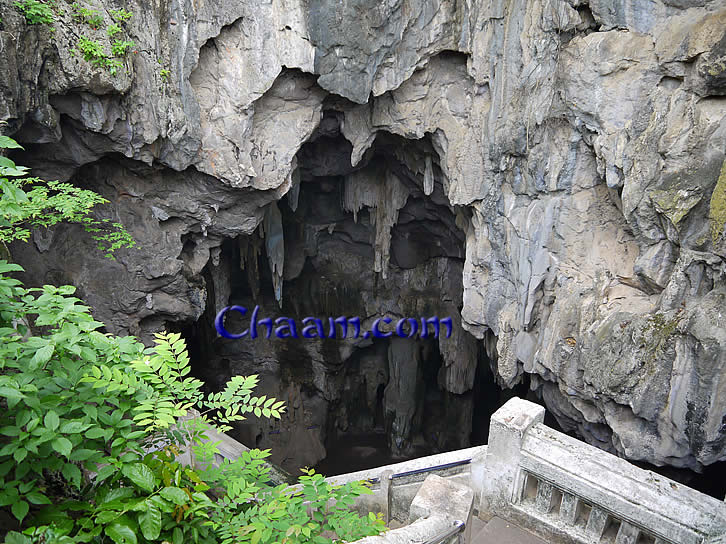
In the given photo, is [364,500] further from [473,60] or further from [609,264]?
[473,60]

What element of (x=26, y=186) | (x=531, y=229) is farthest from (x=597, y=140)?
(x=26, y=186)

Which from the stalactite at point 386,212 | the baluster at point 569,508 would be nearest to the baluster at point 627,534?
the baluster at point 569,508

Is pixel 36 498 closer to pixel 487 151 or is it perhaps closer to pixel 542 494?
pixel 542 494

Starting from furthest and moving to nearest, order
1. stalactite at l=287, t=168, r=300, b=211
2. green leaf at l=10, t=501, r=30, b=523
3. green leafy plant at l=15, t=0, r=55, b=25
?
stalactite at l=287, t=168, r=300, b=211
green leafy plant at l=15, t=0, r=55, b=25
green leaf at l=10, t=501, r=30, b=523

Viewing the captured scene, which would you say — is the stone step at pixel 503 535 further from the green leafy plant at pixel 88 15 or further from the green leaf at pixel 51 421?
the green leafy plant at pixel 88 15

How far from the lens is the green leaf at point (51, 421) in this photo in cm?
263

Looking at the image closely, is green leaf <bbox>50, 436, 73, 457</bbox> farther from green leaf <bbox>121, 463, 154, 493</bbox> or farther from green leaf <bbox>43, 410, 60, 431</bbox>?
green leaf <bbox>121, 463, 154, 493</bbox>

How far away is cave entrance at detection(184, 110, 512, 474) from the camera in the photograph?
15711 mm

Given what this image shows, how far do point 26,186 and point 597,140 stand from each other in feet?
31.5

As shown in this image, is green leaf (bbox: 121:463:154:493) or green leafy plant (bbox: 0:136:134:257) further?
green leafy plant (bbox: 0:136:134:257)

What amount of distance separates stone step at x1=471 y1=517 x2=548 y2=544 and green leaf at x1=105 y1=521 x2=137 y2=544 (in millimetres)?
3775

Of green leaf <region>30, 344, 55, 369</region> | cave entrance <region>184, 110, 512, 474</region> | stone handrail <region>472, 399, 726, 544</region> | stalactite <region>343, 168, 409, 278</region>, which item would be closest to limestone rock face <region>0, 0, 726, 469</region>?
stalactite <region>343, 168, 409, 278</region>

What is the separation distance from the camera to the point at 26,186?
8758 mm

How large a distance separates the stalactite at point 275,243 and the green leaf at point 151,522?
12162mm
